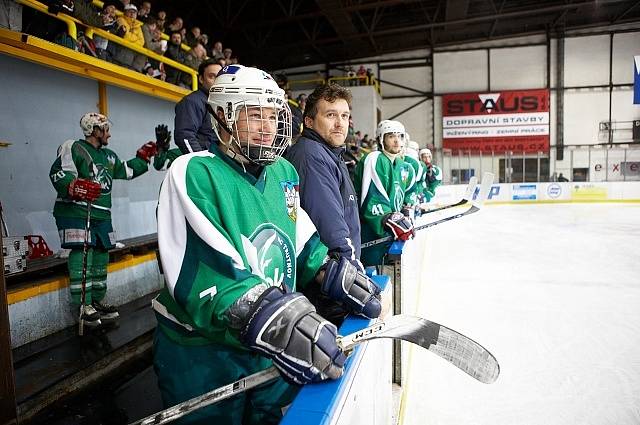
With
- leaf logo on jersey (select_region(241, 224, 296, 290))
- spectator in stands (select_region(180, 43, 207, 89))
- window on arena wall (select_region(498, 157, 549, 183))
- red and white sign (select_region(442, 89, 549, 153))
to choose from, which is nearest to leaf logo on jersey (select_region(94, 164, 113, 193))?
leaf logo on jersey (select_region(241, 224, 296, 290))

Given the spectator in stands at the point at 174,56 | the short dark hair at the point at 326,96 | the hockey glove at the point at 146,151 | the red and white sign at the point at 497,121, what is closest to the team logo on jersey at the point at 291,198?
the short dark hair at the point at 326,96

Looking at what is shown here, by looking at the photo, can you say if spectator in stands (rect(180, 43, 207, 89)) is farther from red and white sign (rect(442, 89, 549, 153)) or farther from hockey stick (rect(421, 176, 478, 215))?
red and white sign (rect(442, 89, 549, 153))

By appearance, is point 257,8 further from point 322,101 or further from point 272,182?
point 272,182

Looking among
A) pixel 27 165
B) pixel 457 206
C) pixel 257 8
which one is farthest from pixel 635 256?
pixel 257 8

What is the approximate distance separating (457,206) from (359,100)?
9.99 metres

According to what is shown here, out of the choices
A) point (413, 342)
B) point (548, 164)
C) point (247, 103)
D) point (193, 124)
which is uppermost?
point (548, 164)

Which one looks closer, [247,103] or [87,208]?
[247,103]

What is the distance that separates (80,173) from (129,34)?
2.69 meters

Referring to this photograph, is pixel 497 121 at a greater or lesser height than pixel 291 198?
greater

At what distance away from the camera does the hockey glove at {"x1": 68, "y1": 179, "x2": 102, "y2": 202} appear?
2.76 meters

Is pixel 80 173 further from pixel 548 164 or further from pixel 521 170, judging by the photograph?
pixel 548 164

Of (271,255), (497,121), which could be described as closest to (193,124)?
(271,255)

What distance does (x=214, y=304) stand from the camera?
36.1 inches

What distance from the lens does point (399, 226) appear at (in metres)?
2.73
